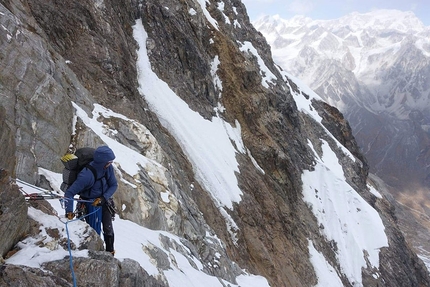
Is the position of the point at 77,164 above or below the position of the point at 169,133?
above

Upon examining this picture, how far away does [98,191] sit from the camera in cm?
744

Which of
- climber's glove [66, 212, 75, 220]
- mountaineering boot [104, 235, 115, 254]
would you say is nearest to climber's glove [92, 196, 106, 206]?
climber's glove [66, 212, 75, 220]

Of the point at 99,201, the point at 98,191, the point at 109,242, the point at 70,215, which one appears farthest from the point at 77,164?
the point at 109,242

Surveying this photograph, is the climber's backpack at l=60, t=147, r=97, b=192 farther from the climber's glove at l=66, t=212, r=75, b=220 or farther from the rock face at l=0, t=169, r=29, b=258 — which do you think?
the rock face at l=0, t=169, r=29, b=258

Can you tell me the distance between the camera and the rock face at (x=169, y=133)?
1152cm

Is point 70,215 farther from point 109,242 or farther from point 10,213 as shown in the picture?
point 10,213

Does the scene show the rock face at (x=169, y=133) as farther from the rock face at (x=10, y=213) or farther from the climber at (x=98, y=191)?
the climber at (x=98, y=191)

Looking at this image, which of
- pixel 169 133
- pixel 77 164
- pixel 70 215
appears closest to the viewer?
pixel 70 215

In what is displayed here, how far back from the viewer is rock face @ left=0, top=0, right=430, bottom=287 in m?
11.5

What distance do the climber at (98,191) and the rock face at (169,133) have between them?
→ 0.99 m

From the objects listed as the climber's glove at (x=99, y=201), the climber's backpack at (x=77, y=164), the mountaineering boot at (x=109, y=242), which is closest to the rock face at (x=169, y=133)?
the mountaineering boot at (x=109, y=242)

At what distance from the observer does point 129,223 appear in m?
11.6

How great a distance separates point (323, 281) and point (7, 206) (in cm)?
3119

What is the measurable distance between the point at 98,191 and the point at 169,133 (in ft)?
64.5
